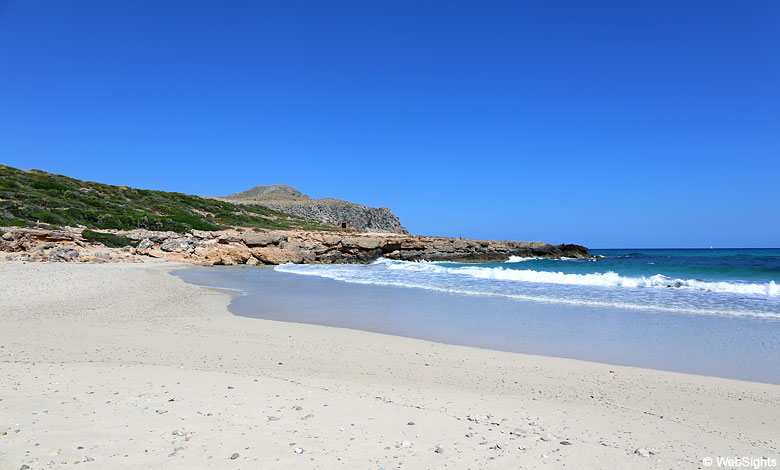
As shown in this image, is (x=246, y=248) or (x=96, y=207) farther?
(x=96, y=207)

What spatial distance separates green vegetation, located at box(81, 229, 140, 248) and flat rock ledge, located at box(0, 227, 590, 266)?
0.95 ft

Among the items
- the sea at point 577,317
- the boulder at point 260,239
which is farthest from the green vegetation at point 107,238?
the sea at point 577,317

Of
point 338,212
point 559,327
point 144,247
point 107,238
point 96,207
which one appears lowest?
point 559,327

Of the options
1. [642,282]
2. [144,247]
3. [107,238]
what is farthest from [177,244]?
[642,282]

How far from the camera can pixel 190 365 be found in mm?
4602

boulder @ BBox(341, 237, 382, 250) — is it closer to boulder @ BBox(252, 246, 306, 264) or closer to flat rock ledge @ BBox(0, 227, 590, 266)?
flat rock ledge @ BBox(0, 227, 590, 266)

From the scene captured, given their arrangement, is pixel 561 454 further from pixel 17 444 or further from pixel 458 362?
pixel 17 444

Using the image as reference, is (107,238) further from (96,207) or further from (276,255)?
(96,207)

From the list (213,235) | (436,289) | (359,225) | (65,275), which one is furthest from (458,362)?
(359,225)

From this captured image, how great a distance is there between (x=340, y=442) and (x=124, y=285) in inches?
462

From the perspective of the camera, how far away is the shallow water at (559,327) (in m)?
5.67

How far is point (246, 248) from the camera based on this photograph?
27156mm

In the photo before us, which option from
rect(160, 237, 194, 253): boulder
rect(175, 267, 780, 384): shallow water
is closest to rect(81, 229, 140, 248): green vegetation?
rect(160, 237, 194, 253): boulder

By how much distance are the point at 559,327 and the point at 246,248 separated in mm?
22949
